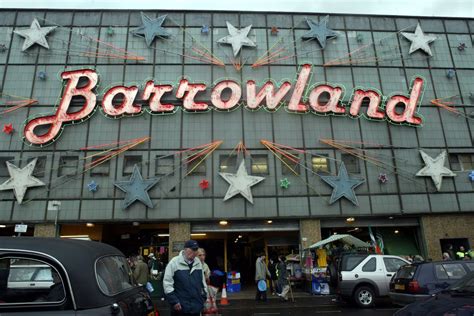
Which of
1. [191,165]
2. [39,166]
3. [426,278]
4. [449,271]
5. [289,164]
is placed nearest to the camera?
[426,278]

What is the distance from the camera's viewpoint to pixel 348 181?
19484 millimetres

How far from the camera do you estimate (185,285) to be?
18.7ft

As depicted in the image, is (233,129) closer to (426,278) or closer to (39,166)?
(39,166)

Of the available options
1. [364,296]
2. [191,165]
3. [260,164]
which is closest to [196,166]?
[191,165]

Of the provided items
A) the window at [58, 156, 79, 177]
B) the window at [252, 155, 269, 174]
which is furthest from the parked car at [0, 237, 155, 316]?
the window at [58, 156, 79, 177]

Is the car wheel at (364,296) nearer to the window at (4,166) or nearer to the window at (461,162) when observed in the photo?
the window at (461,162)

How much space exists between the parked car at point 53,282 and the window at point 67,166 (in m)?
16.0

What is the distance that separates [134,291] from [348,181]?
644 inches

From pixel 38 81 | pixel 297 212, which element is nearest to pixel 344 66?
pixel 297 212

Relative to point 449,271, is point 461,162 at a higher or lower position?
higher

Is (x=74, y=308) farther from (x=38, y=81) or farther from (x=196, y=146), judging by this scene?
(x=38, y=81)

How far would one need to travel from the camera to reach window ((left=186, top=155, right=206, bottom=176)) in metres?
19.4

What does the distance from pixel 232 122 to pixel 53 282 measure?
16.7 metres

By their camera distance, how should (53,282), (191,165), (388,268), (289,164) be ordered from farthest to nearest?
1. (289,164)
2. (191,165)
3. (388,268)
4. (53,282)
